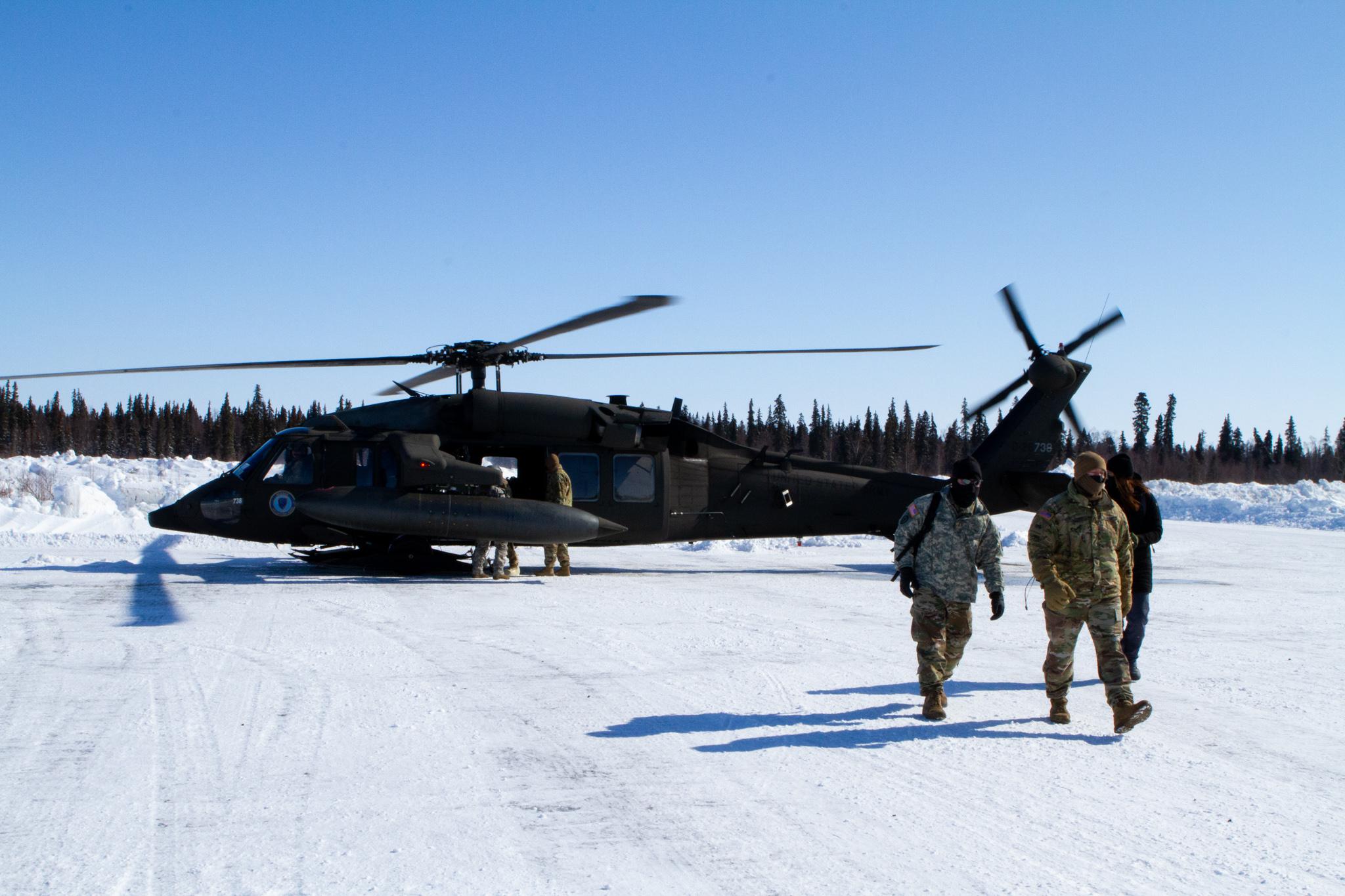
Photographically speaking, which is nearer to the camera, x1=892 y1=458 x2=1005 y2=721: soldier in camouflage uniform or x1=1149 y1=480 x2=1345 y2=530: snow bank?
x1=892 y1=458 x2=1005 y2=721: soldier in camouflage uniform

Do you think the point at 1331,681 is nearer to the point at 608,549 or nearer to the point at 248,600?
the point at 248,600

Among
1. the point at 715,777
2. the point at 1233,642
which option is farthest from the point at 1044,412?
the point at 715,777

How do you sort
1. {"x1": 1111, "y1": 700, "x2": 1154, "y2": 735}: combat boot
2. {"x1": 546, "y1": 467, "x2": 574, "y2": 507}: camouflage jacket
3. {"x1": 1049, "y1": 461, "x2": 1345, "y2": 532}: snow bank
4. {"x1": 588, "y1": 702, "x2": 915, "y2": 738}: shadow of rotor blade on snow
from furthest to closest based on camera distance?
{"x1": 1049, "y1": 461, "x2": 1345, "y2": 532}: snow bank, {"x1": 546, "y1": 467, "x2": 574, "y2": 507}: camouflage jacket, {"x1": 1111, "y1": 700, "x2": 1154, "y2": 735}: combat boot, {"x1": 588, "y1": 702, "x2": 915, "y2": 738}: shadow of rotor blade on snow

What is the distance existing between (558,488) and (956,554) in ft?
29.9

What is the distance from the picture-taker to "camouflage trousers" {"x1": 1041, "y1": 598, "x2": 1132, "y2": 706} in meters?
6.27

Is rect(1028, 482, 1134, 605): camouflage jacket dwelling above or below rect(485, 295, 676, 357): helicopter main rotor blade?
below

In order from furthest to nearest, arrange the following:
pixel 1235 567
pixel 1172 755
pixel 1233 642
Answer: pixel 1235 567 < pixel 1233 642 < pixel 1172 755

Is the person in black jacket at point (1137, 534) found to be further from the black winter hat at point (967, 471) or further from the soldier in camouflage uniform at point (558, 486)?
the soldier in camouflage uniform at point (558, 486)

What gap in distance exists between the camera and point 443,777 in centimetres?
506

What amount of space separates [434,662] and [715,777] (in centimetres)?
353

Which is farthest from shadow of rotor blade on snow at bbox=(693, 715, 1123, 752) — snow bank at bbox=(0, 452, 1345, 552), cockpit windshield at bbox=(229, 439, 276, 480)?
snow bank at bbox=(0, 452, 1345, 552)

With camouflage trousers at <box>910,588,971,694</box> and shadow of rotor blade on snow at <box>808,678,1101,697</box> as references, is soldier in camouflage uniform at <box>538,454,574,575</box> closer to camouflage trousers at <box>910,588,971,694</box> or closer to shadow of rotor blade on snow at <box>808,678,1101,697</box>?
shadow of rotor blade on snow at <box>808,678,1101,697</box>

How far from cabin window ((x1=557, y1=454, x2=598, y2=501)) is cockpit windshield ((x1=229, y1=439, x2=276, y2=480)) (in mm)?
4275

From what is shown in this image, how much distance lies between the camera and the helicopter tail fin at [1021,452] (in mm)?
17203
